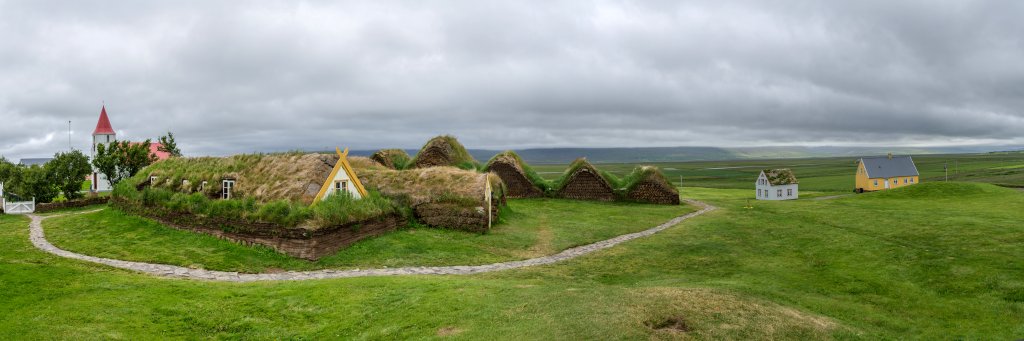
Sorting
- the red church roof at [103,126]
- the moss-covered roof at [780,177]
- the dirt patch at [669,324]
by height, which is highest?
the red church roof at [103,126]

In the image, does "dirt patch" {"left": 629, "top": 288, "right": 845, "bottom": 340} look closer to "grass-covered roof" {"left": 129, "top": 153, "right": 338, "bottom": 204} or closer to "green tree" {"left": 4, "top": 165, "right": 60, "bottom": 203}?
"grass-covered roof" {"left": 129, "top": 153, "right": 338, "bottom": 204}

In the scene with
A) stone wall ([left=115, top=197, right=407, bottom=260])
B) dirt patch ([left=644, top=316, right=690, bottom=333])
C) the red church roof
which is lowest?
dirt patch ([left=644, top=316, right=690, bottom=333])

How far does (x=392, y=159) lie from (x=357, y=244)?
26.1m

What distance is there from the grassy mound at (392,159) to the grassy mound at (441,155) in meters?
1.37

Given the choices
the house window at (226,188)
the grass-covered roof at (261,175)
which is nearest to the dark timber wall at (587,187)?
the grass-covered roof at (261,175)

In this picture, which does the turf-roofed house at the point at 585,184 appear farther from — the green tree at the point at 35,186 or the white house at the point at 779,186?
the green tree at the point at 35,186

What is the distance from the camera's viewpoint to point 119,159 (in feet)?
136

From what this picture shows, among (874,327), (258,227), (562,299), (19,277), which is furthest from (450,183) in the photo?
(874,327)

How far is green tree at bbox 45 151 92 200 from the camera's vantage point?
37938 millimetres

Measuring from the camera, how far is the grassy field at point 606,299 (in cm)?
948

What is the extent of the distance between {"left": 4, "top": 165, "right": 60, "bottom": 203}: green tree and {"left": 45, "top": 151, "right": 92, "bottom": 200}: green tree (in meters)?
0.54

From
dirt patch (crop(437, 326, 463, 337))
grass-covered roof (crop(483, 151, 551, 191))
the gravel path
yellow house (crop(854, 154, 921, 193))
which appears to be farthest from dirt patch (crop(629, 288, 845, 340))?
yellow house (crop(854, 154, 921, 193))

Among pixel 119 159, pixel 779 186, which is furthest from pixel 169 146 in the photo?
pixel 779 186

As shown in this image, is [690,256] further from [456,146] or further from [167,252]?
[456,146]
